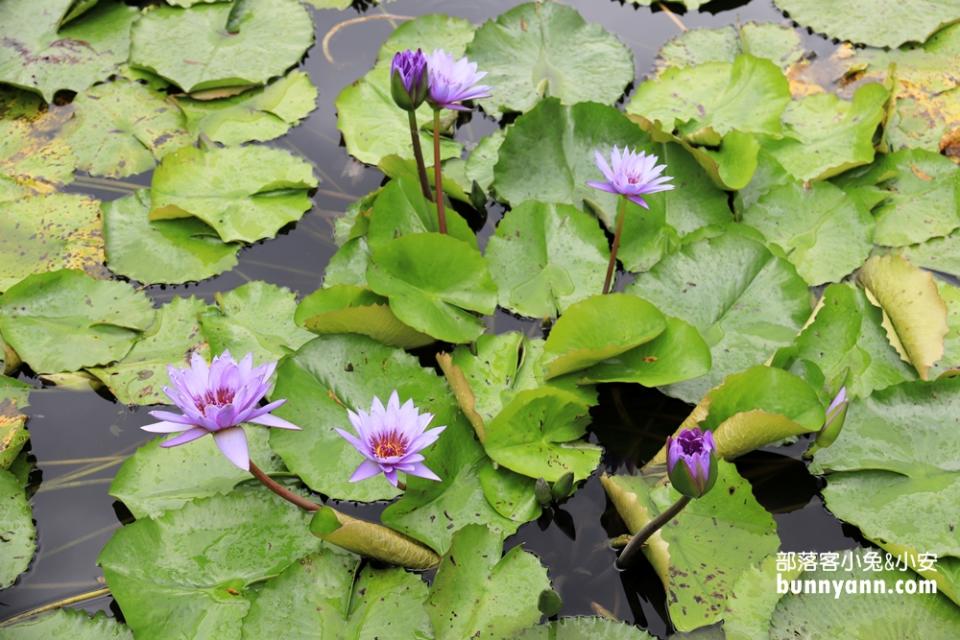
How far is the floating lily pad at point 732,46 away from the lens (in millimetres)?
3561

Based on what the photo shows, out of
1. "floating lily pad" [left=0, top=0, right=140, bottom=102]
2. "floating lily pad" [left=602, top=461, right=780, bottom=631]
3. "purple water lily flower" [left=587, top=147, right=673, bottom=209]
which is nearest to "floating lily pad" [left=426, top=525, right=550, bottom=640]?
"floating lily pad" [left=602, top=461, right=780, bottom=631]

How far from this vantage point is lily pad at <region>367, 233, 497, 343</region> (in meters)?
2.44

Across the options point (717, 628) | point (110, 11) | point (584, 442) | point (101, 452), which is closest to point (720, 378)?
point (584, 442)

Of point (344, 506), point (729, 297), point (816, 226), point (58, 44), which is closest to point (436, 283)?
point (344, 506)

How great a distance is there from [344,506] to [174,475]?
470 mm

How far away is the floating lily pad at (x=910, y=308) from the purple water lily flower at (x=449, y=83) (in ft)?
4.36

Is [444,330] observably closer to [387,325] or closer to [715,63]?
[387,325]

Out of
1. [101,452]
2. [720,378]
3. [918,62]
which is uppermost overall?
[918,62]

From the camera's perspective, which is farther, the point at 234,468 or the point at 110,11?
the point at 110,11

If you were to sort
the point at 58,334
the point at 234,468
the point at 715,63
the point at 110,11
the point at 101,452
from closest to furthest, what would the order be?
the point at 234,468, the point at 101,452, the point at 58,334, the point at 715,63, the point at 110,11

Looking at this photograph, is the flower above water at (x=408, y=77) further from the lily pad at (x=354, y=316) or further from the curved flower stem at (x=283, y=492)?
the curved flower stem at (x=283, y=492)

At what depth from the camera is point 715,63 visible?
11.2 feet

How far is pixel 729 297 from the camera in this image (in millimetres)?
2529

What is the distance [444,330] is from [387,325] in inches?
6.5
